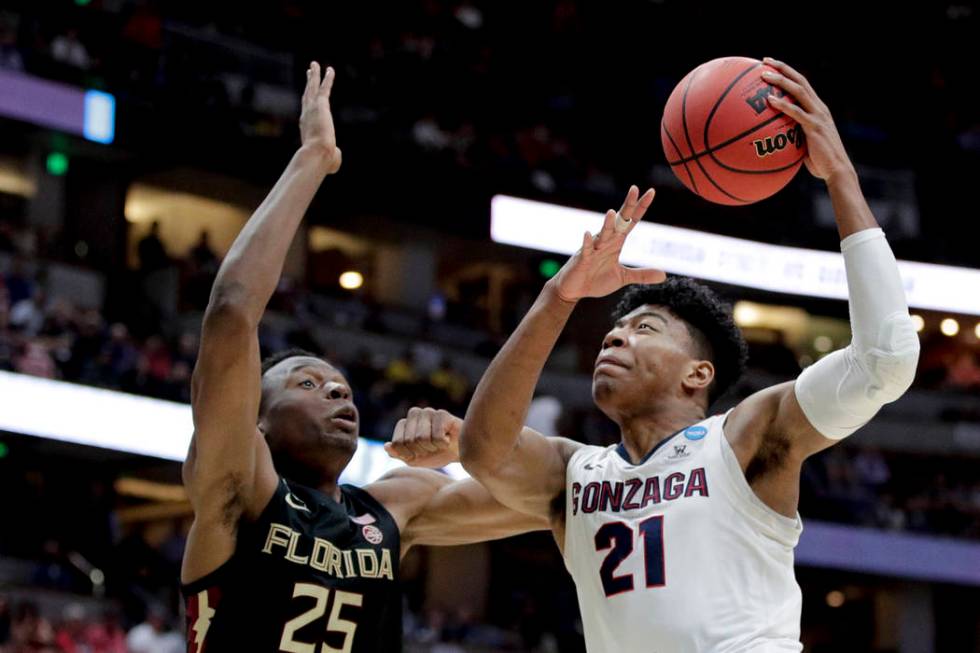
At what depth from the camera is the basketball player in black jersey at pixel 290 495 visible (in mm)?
3898

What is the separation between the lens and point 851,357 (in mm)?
3805

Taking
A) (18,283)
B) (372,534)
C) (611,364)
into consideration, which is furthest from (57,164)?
(611,364)

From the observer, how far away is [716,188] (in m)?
4.60

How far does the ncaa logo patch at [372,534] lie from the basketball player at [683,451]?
0.44 meters

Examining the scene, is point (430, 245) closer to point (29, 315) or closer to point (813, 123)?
point (29, 315)

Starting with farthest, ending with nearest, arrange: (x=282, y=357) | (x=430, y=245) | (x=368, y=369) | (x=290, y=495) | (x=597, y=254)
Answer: (x=430, y=245)
(x=368, y=369)
(x=282, y=357)
(x=290, y=495)
(x=597, y=254)

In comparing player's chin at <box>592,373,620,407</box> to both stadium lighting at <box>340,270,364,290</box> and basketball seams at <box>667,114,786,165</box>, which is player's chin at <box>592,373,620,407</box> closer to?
basketball seams at <box>667,114,786,165</box>

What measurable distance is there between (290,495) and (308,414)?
0.32 m

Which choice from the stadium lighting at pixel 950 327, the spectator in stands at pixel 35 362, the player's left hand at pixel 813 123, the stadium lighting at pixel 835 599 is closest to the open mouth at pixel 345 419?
the player's left hand at pixel 813 123

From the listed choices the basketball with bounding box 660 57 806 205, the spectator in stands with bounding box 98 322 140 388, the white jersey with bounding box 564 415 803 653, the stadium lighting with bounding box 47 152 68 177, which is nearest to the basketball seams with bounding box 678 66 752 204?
the basketball with bounding box 660 57 806 205

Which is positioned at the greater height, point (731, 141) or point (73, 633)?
point (731, 141)

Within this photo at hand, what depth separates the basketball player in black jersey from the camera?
390 centimetres

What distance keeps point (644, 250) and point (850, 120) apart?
743cm

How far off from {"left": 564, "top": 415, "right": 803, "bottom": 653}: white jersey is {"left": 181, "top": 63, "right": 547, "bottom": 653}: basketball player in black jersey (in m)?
0.57
